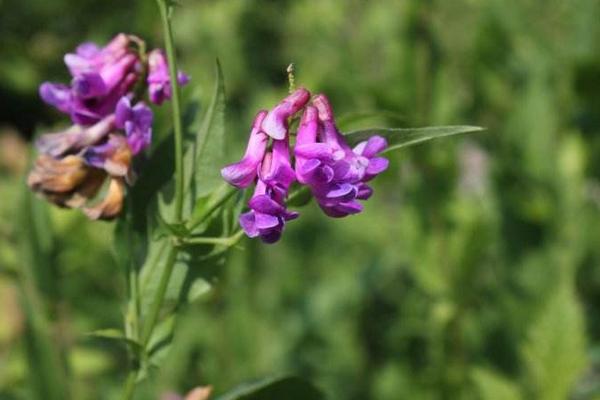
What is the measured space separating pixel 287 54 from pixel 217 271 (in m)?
1.76

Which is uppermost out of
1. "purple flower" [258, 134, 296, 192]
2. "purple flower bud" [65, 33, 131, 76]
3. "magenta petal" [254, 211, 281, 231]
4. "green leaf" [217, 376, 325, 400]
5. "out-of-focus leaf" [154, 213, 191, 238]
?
"purple flower bud" [65, 33, 131, 76]

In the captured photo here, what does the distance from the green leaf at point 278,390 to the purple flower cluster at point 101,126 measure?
0.18 m

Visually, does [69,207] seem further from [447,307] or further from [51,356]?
[447,307]

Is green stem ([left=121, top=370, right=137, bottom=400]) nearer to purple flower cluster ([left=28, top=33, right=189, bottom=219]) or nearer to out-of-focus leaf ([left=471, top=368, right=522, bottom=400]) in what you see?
purple flower cluster ([left=28, top=33, right=189, bottom=219])

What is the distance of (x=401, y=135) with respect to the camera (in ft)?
2.49

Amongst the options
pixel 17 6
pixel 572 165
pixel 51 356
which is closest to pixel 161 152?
pixel 51 356

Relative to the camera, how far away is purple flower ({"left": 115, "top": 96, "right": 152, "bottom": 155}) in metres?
0.82

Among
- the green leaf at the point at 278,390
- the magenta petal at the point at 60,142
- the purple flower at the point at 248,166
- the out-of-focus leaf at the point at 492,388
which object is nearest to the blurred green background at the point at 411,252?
the out-of-focus leaf at the point at 492,388

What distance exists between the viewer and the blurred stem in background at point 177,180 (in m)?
0.74

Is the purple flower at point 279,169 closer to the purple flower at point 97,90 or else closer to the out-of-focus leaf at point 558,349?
the purple flower at point 97,90

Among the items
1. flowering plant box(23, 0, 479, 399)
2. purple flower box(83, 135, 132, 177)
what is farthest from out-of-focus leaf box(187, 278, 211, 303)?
purple flower box(83, 135, 132, 177)

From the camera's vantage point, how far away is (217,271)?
873 millimetres

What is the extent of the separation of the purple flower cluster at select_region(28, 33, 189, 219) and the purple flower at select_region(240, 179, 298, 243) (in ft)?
0.54

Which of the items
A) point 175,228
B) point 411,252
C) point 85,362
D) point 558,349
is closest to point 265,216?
point 175,228
